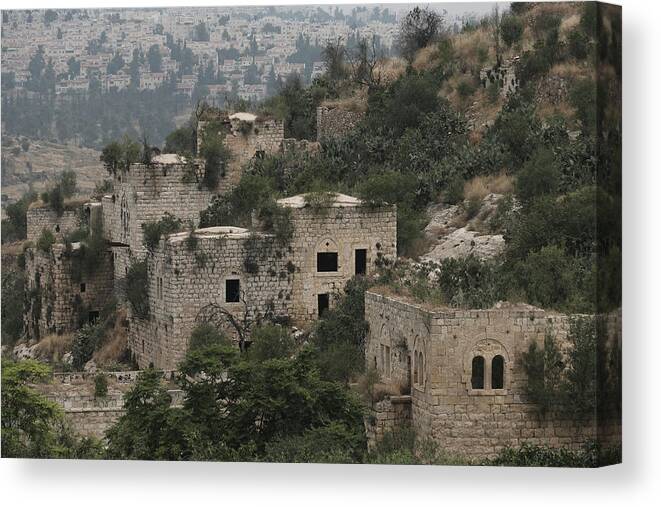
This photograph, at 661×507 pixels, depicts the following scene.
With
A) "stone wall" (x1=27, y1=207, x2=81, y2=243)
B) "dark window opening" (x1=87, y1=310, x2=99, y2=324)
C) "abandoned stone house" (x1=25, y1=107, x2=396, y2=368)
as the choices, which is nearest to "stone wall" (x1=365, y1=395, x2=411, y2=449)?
"abandoned stone house" (x1=25, y1=107, x2=396, y2=368)

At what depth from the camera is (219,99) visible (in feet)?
146

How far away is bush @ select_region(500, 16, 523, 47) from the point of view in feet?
143

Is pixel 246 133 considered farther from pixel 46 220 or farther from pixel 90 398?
pixel 90 398

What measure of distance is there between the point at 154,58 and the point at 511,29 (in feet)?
21.0

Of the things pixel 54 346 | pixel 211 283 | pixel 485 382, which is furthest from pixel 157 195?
pixel 485 382

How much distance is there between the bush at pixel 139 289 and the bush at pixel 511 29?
8.06 m

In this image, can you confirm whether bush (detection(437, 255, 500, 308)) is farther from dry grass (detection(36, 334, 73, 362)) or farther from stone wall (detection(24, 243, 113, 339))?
stone wall (detection(24, 243, 113, 339))

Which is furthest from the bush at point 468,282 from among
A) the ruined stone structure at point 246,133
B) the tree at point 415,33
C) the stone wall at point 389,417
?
the tree at point 415,33

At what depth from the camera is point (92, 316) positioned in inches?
1697

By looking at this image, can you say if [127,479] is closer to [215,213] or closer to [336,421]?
[336,421]

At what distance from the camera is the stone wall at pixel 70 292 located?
4316 centimetres

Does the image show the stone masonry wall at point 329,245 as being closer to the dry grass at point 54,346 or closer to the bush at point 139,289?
the bush at point 139,289

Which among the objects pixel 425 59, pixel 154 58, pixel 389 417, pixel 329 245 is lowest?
pixel 389 417

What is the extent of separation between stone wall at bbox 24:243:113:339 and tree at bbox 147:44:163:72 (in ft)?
11.5
